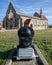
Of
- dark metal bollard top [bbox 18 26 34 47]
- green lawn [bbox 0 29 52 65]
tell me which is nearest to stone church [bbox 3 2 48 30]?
green lawn [bbox 0 29 52 65]

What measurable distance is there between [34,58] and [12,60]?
0.95 metres

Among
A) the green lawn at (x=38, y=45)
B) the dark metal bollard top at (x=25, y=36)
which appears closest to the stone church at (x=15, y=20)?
the green lawn at (x=38, y=45)

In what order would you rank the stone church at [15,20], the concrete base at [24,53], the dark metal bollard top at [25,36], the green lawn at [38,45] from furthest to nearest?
the stone church at [15,20]
the green lawn at [38,45]
the dark metal bollard top at [25,36]
the concrete base at [24,53]

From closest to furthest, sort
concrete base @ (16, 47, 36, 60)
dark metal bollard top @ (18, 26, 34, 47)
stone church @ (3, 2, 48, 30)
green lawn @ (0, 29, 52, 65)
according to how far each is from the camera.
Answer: concrete base @ (16, 47, 36, 60)
dark metal bollard top @ (18, 26, 34, 47)
green lawn @ (0, 29, 52, 65)
stone church @ (3, 2, 48, 30)

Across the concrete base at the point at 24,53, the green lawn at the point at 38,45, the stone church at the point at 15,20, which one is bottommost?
the green lawn at the point at 38,45

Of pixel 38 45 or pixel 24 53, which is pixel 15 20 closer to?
pixel 38 45

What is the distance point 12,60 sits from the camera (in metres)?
8.17

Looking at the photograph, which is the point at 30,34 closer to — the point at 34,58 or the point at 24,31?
the point at 24,31

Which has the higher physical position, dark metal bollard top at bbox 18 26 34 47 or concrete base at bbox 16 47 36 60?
dark metal bollard top at bbox 18 26 34 47

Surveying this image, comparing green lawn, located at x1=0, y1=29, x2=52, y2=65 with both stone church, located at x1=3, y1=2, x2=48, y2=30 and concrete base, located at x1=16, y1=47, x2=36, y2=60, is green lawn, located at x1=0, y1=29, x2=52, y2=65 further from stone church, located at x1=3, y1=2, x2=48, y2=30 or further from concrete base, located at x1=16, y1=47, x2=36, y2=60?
stone church, located at x1=3, y1=2, x2=48, y2=30

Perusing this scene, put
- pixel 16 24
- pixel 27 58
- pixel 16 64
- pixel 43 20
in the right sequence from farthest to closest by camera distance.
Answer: pixel 43 20 → pixel 16 24 → pixel 27 58 → pixel 16 64

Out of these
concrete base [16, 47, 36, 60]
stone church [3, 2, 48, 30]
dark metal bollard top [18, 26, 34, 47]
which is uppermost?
stone church [3, 2, 48, 30]

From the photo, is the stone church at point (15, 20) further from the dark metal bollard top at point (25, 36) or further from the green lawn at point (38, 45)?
the dark metal bollard top at point (25, 36)

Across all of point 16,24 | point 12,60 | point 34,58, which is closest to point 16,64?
point 12,60
